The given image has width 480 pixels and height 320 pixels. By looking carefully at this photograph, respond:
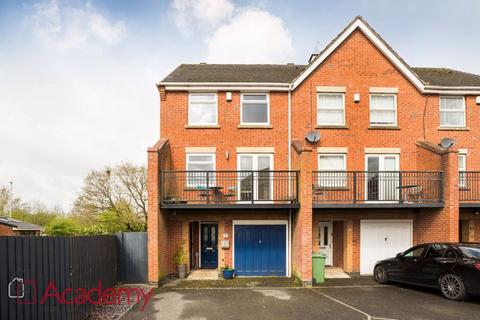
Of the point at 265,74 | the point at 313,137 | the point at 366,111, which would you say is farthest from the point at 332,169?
the point at 265,74

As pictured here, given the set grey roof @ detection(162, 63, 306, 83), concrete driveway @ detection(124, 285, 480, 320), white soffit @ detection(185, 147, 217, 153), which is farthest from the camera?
grey roof @ detection(162, 63, 306, 83)

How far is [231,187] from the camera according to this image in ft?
41.9

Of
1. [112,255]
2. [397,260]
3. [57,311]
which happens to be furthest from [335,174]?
[57,311]

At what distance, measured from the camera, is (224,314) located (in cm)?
800

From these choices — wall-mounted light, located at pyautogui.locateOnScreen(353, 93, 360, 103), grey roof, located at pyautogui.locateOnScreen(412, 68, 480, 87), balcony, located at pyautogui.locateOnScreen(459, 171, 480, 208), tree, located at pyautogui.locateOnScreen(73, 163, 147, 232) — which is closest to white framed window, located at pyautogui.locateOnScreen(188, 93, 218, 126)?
wall-mounted light, located at pyautogui.locateOnScreen(353, 93, 360, 103)

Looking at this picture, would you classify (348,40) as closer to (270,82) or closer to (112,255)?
(270,82)

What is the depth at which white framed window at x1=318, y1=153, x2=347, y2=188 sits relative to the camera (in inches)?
507

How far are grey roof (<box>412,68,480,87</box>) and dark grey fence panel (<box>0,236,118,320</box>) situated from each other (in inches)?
567

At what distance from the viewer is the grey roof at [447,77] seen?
14008 mm

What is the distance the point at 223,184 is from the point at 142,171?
16699 mm

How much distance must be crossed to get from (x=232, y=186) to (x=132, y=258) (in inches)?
177

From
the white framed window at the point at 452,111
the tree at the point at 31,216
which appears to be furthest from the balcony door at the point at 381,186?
the tree at the point at 31,216

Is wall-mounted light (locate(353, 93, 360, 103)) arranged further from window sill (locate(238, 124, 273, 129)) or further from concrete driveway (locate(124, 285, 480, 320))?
concrete driveway (locate(124, 285, 480, 320))

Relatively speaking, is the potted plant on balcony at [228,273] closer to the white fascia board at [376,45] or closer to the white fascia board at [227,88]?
the white fascia board at [227,88]
